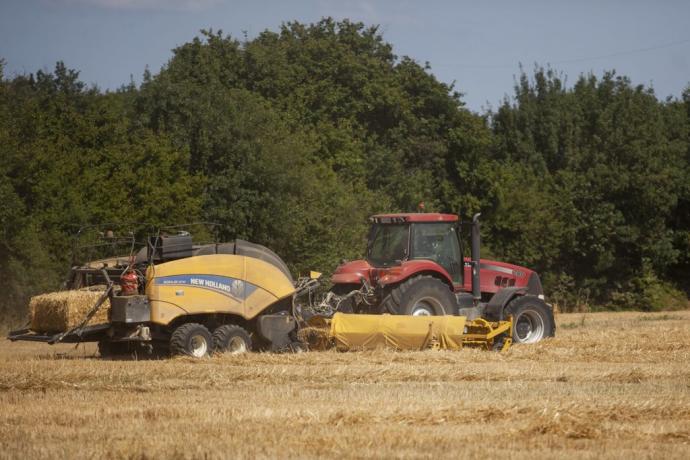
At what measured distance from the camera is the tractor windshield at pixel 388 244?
63.3 feet

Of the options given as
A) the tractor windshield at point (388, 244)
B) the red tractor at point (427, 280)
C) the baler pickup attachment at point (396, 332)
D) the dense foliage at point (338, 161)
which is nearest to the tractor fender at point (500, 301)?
the red tractor at point (427, 280)

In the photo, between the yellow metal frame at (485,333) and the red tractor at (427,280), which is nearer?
the yellow metal frame at (485,333)

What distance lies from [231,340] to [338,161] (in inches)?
913

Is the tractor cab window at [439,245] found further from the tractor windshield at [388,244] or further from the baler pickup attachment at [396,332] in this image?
the baler pickup attachment at [396,332]

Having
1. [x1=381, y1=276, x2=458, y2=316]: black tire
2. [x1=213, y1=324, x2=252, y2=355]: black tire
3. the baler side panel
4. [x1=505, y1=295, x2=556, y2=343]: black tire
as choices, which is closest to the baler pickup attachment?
[x1=381, y1=276, x2=458, y2=316]: black tire

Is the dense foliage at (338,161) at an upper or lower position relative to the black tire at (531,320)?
upper

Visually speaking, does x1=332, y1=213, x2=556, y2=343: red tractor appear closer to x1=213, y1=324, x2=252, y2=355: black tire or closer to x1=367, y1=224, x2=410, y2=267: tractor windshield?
x1=367, y1=224, x2=410, y2=267: tractor windshield

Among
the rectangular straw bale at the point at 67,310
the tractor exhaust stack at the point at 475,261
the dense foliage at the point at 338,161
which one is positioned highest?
the dense foliage at the point at 338,161

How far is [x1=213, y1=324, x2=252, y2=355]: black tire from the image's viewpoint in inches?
688

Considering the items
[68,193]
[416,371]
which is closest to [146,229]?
[68,193]

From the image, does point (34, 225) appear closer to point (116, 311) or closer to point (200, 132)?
point (200, 132)

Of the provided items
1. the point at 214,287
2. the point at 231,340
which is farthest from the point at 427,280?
the point at 214,287

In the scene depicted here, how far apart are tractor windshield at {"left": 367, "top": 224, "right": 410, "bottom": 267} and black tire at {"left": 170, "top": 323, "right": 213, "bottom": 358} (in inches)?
145

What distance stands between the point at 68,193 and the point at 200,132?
205 inches
